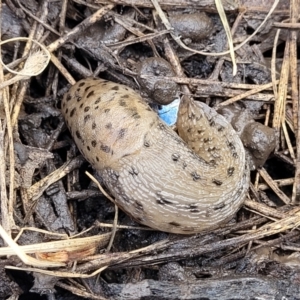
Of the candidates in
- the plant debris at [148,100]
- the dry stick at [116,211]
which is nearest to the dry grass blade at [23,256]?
the plant debris at [148,100]

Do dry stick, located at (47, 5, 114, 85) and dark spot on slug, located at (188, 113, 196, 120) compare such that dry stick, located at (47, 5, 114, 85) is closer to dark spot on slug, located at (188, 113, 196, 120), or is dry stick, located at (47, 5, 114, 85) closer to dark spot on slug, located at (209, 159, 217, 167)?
dark spot on slug, located at (188, 113, 196, 120)

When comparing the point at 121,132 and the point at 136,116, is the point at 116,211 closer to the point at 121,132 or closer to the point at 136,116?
the point at 121,132

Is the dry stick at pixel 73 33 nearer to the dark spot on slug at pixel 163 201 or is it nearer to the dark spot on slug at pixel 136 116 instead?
the dark spot on slug at pixel 136 116

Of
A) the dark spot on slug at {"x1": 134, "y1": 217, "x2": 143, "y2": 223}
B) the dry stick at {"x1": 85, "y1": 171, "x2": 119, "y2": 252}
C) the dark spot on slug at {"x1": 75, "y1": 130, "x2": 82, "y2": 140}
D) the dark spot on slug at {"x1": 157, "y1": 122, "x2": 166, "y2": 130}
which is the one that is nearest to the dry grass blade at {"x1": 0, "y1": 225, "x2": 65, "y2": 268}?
the dry stick at {"x1": 85, "y1": 171, "x2": 119, "y2": 252}

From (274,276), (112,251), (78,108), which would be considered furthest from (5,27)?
(274,276)

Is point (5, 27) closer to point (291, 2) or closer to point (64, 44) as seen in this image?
point (64, 44)

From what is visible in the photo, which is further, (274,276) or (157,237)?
(157,237)
